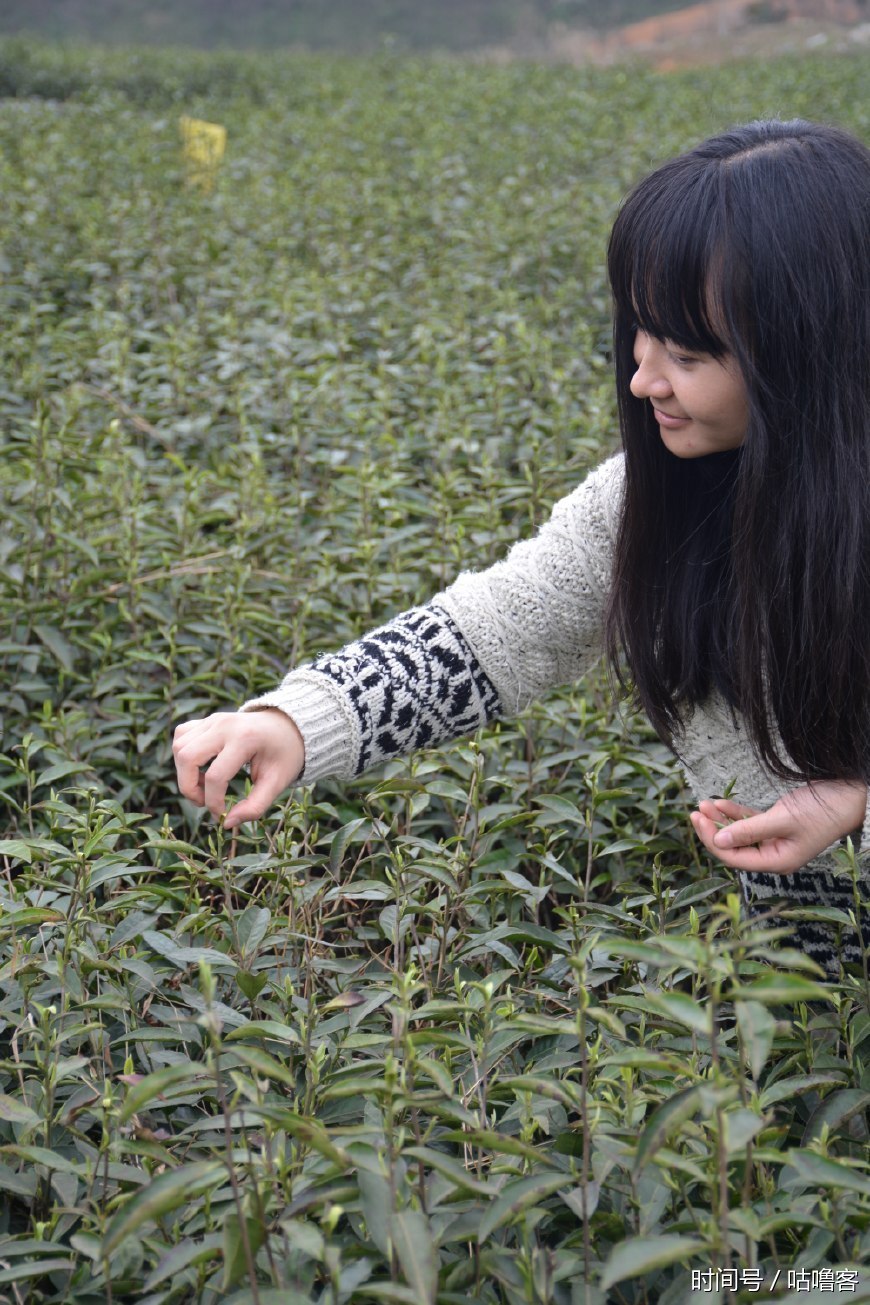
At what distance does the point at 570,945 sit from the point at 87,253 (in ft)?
12.9

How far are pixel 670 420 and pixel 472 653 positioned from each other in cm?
40

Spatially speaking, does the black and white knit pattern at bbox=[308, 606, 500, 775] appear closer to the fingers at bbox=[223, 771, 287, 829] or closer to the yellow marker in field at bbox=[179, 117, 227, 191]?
the fingers at bbox=[223, 771, 287, 829]

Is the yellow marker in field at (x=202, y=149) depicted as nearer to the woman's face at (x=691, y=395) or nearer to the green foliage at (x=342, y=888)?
the green foliage at (x=342, y=888)

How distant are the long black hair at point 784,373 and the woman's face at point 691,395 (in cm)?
2

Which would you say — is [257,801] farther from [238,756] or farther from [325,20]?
[325,20]

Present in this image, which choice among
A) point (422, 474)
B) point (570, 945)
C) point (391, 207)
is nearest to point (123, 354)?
point (422, 474)

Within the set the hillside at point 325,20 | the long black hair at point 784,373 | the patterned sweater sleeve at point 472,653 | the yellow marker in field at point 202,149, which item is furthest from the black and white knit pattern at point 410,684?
the hillside at point 325,20

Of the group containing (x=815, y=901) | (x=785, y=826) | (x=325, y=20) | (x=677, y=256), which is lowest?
(x=815, y=901)

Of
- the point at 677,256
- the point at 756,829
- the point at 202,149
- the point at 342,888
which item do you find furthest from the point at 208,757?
the point at 202,149

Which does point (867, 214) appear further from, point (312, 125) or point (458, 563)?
point (312, 125)

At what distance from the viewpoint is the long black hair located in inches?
53.2

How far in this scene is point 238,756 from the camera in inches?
56.4

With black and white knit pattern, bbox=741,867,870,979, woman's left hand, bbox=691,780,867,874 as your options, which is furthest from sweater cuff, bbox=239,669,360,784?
black and white knit pattern, bbox=741,867,870,979

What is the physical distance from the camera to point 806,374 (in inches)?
54.6
